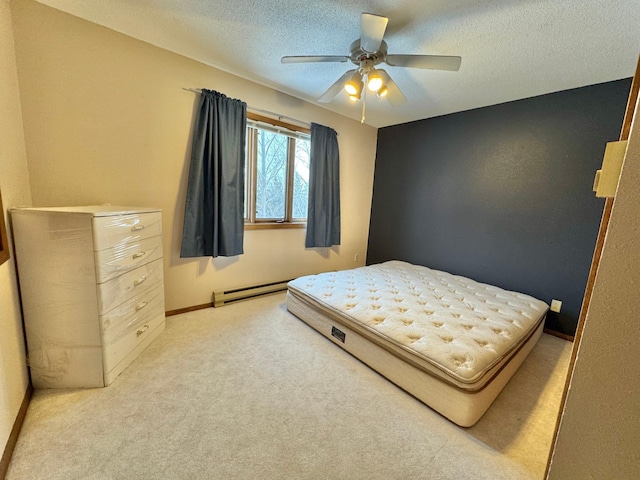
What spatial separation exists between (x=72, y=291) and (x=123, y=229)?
44 cm

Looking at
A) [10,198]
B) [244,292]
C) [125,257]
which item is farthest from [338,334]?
[10,198]

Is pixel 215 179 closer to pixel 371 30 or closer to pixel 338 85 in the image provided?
pixel 338 85

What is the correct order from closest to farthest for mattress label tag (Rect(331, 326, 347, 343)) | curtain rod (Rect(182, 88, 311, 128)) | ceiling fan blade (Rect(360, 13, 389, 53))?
1. ceiling fan blade (Rect(360, 13, 389, 53))
2. mattress label tag (Rect(331, 326, 347, 343))
3. curtain rod (Rect(182, 88, 311, 128))

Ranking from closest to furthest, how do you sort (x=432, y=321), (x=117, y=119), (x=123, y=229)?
(x=123, y=229) → (x=432, y=321) → (x=117, y=119)

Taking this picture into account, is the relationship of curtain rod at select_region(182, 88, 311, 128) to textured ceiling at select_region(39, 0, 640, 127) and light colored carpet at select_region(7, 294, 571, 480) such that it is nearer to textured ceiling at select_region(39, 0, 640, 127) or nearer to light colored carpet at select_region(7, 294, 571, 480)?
textured ceiling at select_region(39, 0, 640, 127)

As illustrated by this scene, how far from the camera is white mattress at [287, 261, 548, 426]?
1.44 m

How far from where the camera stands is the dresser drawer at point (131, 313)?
4.99 ft

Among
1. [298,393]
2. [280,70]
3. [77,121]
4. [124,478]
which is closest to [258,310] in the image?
[298,393]

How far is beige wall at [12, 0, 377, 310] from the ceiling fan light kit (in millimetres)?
1146

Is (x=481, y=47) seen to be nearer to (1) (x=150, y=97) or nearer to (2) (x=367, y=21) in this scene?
(2) (x=367, y=21)

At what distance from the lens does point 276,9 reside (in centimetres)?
161

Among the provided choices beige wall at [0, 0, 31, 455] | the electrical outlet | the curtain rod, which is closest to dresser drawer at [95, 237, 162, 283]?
beige wall at [0, 0, 31, 455]

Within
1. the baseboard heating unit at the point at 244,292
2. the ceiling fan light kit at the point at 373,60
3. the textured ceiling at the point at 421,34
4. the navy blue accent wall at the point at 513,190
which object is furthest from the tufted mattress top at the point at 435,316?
the textured ceiling at the point at 421,34

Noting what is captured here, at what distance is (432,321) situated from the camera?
1.83m
